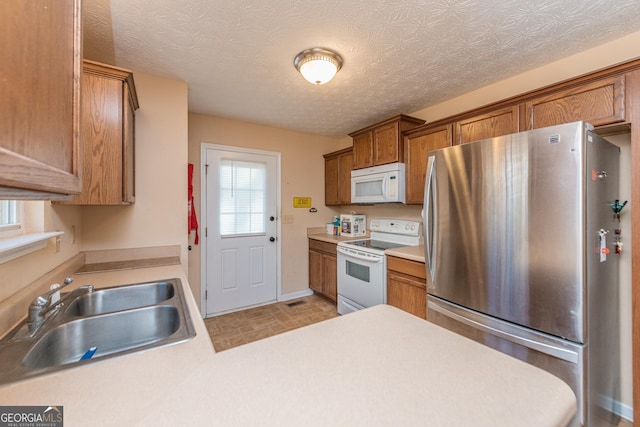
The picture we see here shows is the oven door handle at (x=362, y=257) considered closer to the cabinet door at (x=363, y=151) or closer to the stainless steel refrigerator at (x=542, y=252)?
the stainless steel refrigerator at (x=542, y=252)

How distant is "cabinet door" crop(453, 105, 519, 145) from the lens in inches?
73.7

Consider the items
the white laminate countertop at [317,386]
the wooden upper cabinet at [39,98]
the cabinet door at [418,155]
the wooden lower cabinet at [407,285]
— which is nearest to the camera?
the wooden upper cabinet at [39,98]

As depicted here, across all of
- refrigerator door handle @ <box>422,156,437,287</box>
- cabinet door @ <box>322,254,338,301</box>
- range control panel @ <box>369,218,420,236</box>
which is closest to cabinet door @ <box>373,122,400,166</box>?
range control panel @ <box>369,218,420,236</box>

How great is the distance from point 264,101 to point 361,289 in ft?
7.24

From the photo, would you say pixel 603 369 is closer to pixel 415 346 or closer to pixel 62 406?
pixel 415 346

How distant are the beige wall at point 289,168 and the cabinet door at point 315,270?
92mm

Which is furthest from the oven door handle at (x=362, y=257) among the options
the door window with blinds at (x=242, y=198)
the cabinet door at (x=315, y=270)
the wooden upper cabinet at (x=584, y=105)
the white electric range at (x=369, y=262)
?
the wooden upper cabinet at (x=584, y=105)

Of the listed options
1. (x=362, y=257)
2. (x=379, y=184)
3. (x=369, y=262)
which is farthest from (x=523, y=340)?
(x=379, y=184)

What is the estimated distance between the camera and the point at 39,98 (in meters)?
0.45

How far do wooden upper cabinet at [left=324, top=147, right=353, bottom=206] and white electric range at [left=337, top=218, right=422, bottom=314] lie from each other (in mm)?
589

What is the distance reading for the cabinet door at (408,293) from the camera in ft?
7.09

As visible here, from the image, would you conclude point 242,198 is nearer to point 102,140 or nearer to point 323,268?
point 323,268

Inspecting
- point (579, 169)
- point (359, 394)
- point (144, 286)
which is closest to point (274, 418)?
point (359, 394)

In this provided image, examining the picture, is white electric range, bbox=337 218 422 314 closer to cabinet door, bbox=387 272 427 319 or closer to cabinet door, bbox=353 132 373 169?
cabinet door, bbox=387 272 427 319
